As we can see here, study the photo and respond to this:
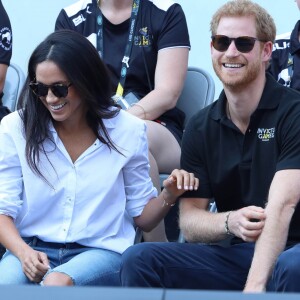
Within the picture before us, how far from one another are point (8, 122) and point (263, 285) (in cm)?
121

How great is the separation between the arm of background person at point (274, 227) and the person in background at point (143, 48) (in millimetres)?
1125

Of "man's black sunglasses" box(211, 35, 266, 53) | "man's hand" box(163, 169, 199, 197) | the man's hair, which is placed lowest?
"man's hand" box(163, 169, 199, 197)

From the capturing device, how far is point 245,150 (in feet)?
12.3

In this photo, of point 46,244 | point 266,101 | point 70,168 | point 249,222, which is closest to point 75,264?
point 46,244

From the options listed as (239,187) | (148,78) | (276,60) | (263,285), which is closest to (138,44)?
(148,78)

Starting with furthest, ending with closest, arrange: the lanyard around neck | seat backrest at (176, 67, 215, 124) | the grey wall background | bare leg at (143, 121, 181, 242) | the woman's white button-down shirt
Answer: the grey wall background < seat backrest at (176, 67, 215, 124) < the lanyard around neck < bare leg at (143, 121, 181, 242) < the woman's white button-down shirt

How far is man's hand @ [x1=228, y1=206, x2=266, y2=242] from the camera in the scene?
3480mm

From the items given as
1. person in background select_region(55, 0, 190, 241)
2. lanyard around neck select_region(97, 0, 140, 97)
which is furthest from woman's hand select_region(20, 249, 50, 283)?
lanyard around neck select_region(97, 0, 140, 97)

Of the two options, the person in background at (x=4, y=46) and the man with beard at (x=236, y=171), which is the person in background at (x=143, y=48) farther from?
the man with beard at (x=236, y=171)

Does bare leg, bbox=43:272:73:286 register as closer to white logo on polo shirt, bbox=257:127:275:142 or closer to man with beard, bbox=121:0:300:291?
man with beard, bbox=121:0:300:291

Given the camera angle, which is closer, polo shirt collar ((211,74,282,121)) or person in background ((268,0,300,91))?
polo shirt collar ((211,74,282,121))

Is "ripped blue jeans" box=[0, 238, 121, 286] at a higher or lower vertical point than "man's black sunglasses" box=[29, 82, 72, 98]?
lower

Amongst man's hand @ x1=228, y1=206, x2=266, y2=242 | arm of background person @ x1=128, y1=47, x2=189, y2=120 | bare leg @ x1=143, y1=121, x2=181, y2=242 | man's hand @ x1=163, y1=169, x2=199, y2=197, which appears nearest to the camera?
man's hand @ x1=228, y1=206, x2=266, y2=242

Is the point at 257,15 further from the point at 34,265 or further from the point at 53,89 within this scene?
the point at 34,265
